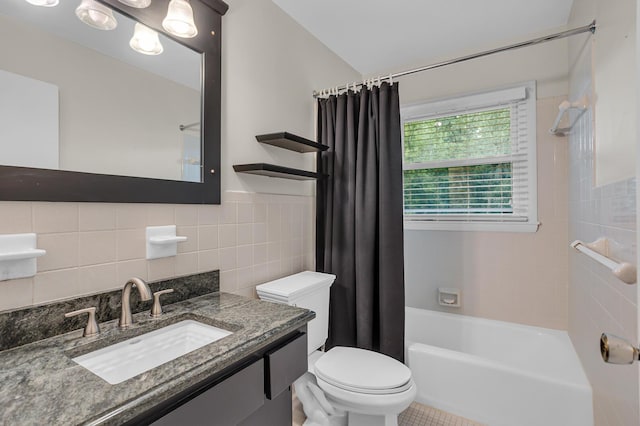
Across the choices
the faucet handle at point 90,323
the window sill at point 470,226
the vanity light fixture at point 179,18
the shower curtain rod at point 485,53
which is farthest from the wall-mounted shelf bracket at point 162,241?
the window sill at point 470,226

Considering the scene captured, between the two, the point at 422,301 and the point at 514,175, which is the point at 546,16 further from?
the point at 422,301

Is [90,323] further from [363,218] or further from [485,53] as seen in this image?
[485,53]

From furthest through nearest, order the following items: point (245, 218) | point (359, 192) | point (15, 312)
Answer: point (359, 192) → point (245, 218) → point (15, 312)

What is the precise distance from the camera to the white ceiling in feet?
5.98

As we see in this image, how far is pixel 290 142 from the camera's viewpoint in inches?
68.6

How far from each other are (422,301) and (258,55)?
2114 millimetres

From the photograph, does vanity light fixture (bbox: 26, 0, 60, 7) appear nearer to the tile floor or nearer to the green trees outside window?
the tile floor

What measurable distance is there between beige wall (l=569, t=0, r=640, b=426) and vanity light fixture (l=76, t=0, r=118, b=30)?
5.61 ft

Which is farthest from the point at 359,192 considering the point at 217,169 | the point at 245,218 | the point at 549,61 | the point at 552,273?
the point at 549,61

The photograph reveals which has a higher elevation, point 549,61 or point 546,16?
point 546,16

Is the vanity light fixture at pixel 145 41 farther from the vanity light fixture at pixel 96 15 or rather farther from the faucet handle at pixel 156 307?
the faucet handle at pixel 156 307

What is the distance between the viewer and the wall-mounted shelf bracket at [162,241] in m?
1.16

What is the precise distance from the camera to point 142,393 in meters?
0.64

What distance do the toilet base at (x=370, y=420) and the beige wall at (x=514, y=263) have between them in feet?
3.81
